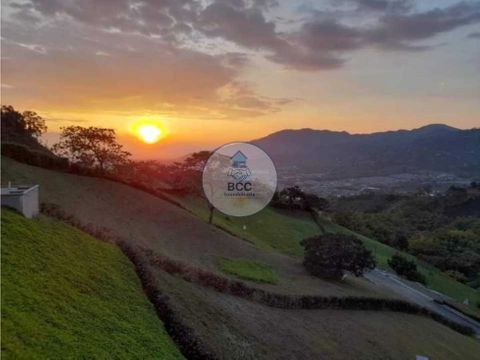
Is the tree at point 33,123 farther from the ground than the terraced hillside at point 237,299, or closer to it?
farther from the ground

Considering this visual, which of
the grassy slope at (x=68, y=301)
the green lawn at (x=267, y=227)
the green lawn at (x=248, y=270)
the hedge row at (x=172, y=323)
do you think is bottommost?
the green lawn at (x=267, y=227)

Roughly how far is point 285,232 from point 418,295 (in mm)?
11001

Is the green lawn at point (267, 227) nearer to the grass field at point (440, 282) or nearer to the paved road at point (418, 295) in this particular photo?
Result: the grass field at point (440, 282)

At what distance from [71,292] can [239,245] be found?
48.7ft

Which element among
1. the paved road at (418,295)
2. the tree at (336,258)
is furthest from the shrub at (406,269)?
the tree at (336,258)

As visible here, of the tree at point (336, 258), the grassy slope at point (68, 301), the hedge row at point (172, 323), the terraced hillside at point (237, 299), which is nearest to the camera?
the grassy slope at point (68, 301)

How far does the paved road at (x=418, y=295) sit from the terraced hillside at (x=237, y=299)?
298 cm

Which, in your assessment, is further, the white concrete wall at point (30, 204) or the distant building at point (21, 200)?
the white concrete wall at point (30, 204)

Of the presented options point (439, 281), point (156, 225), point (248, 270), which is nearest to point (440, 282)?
point (439, 281)

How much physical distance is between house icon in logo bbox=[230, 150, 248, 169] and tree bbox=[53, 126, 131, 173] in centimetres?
742

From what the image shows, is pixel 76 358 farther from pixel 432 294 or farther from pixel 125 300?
pixel 432 294

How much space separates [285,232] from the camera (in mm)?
35469

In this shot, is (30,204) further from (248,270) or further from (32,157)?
(32,157)

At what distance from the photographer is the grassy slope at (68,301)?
7.14m
